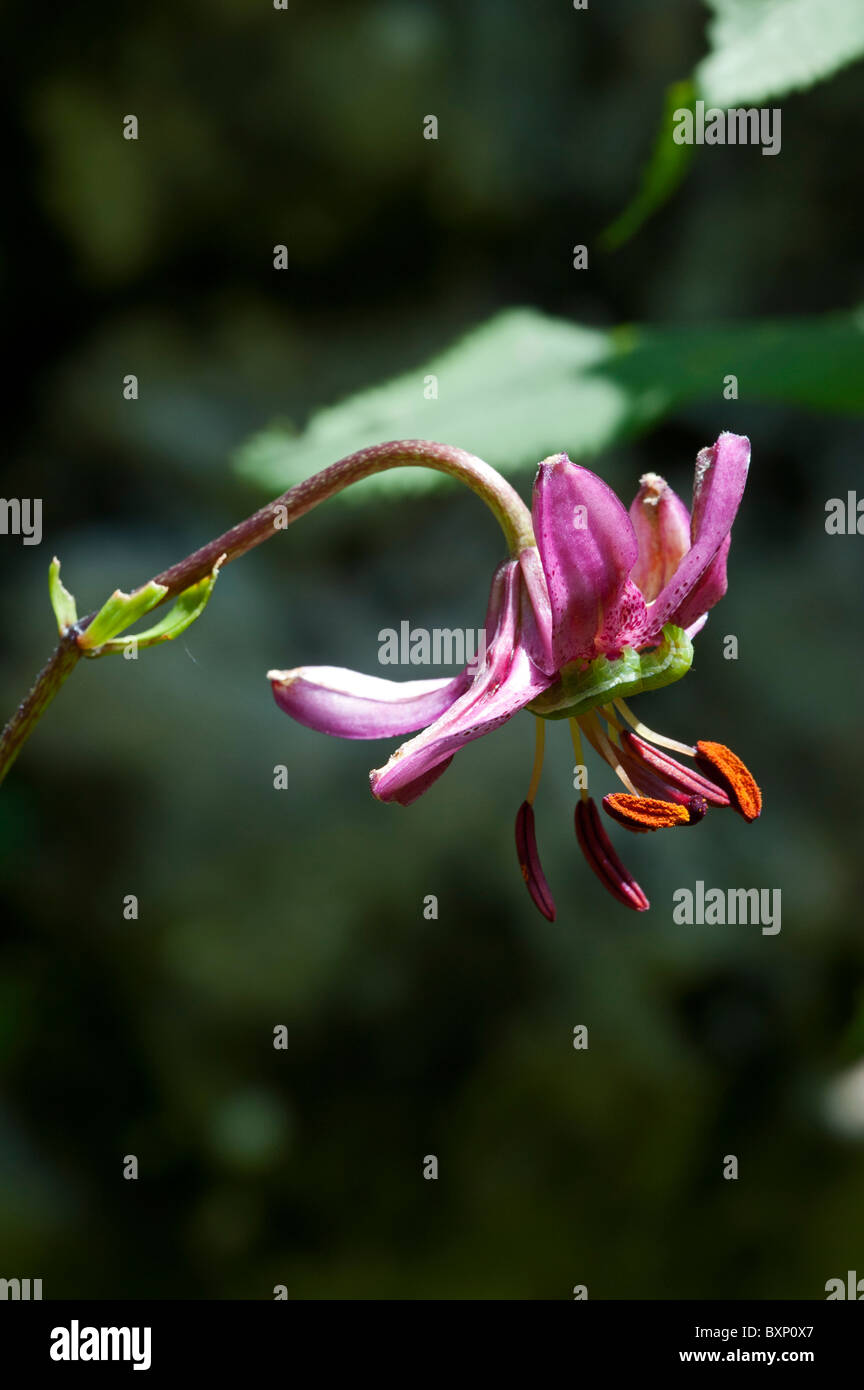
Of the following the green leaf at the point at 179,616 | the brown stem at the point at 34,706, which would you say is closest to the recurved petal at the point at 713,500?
the green leaf at the point at 179,616

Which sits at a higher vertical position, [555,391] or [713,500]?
[555,391]

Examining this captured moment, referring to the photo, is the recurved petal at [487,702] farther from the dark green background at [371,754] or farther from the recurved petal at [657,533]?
the dark green background at [371,754]

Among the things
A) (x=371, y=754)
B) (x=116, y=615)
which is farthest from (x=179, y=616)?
(x=371, y=754)

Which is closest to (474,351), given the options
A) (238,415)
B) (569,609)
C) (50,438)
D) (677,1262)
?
(569,609)

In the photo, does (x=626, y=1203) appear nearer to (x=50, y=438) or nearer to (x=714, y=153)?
(x=50, y=438)

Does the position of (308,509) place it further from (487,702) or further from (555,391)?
(555,391)

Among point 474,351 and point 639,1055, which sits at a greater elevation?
point 474,351
